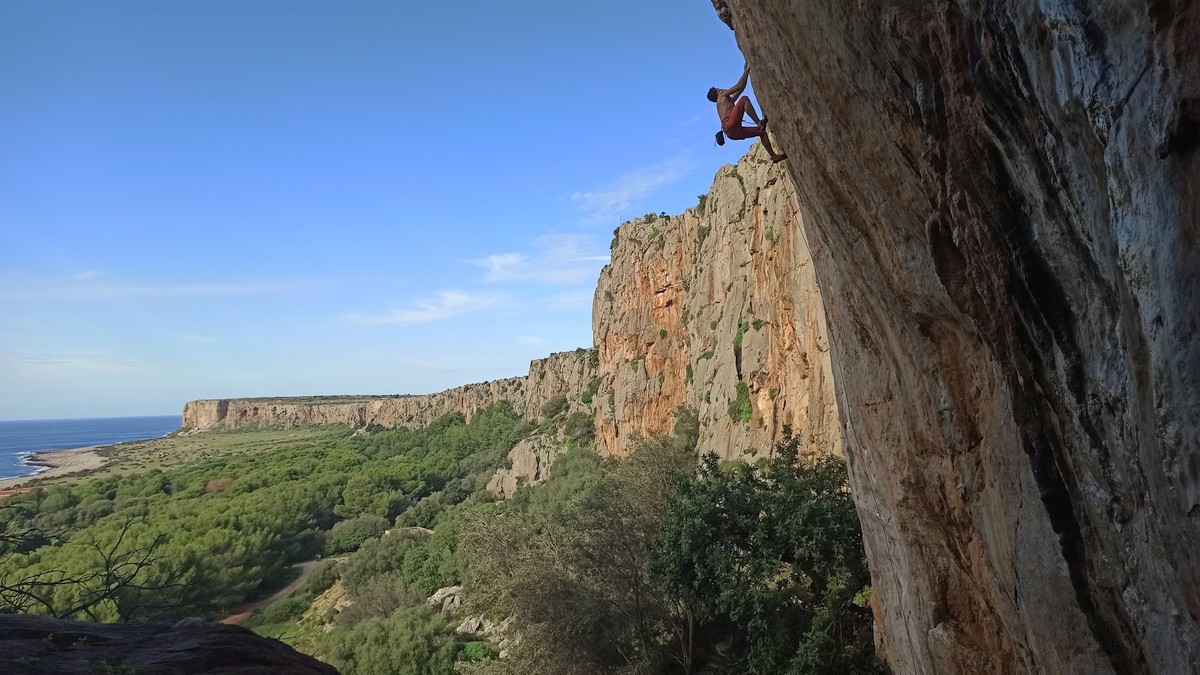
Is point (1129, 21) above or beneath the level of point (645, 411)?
above

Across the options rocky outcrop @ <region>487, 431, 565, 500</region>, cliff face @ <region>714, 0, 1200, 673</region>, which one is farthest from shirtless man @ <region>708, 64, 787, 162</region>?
rocky outcrop @ <region>487, 431, 565, 500</region>

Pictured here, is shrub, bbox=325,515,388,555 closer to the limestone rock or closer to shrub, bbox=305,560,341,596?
shrub, bbox=305,560,341,596

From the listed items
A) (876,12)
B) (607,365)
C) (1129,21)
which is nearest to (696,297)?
(607,365)

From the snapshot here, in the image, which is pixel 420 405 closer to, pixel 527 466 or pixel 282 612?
pixel 527 466

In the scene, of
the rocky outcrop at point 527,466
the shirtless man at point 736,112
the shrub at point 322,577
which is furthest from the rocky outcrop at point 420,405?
the shirtless man at point 736,112

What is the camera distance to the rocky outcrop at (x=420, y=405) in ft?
210

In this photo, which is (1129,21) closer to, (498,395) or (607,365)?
(607,365)

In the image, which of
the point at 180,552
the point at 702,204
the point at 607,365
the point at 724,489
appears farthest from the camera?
the point at 607,365

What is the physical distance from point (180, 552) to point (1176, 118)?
44.9m

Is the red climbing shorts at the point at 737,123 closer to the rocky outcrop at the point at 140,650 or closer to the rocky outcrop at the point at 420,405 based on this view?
the rocky outcrop at the point at 140,650

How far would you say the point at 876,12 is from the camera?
4.96m

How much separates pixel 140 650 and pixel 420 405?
106m

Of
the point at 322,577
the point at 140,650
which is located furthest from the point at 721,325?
the point at 322,577

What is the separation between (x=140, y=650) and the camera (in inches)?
243
